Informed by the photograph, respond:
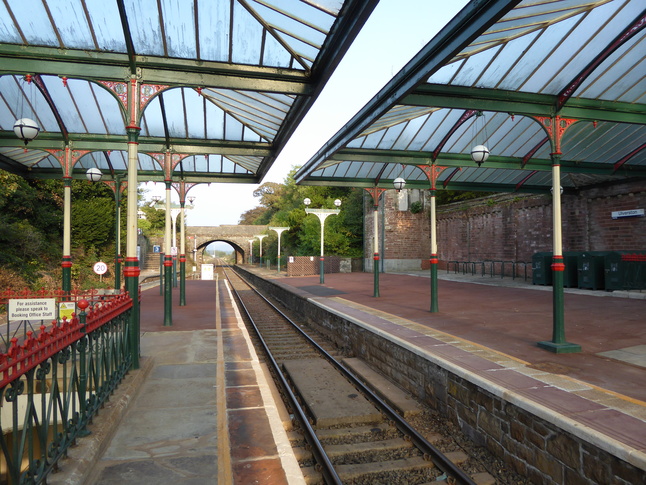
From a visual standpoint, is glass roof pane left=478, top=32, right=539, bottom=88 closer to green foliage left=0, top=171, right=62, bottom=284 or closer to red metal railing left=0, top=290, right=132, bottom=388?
red metal railing left=0, top=290, right=132, bottom=388

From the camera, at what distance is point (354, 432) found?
5.21 meters

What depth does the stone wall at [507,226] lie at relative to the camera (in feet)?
50.2

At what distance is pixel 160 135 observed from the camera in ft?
34.0

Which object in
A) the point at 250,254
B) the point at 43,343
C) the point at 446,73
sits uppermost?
the point at 446,73

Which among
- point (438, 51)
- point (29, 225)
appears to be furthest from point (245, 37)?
point (29, 225)

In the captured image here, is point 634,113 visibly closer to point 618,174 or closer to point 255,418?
point 618,174

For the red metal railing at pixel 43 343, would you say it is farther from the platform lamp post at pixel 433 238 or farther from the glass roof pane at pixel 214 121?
the platform lamp post at pixel 433 238

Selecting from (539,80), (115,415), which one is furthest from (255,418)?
(539,80)

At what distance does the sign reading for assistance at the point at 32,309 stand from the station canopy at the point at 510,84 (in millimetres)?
5562

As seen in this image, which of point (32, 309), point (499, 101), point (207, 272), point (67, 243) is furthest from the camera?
point (207, 272)

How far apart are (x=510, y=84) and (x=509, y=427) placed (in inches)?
223

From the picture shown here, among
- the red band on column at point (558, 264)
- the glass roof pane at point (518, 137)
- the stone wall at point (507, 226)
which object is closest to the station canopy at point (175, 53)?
the red band on column at point (558, 264)

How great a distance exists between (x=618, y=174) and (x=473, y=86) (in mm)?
8806

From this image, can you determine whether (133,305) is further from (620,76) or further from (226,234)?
(226,234)
